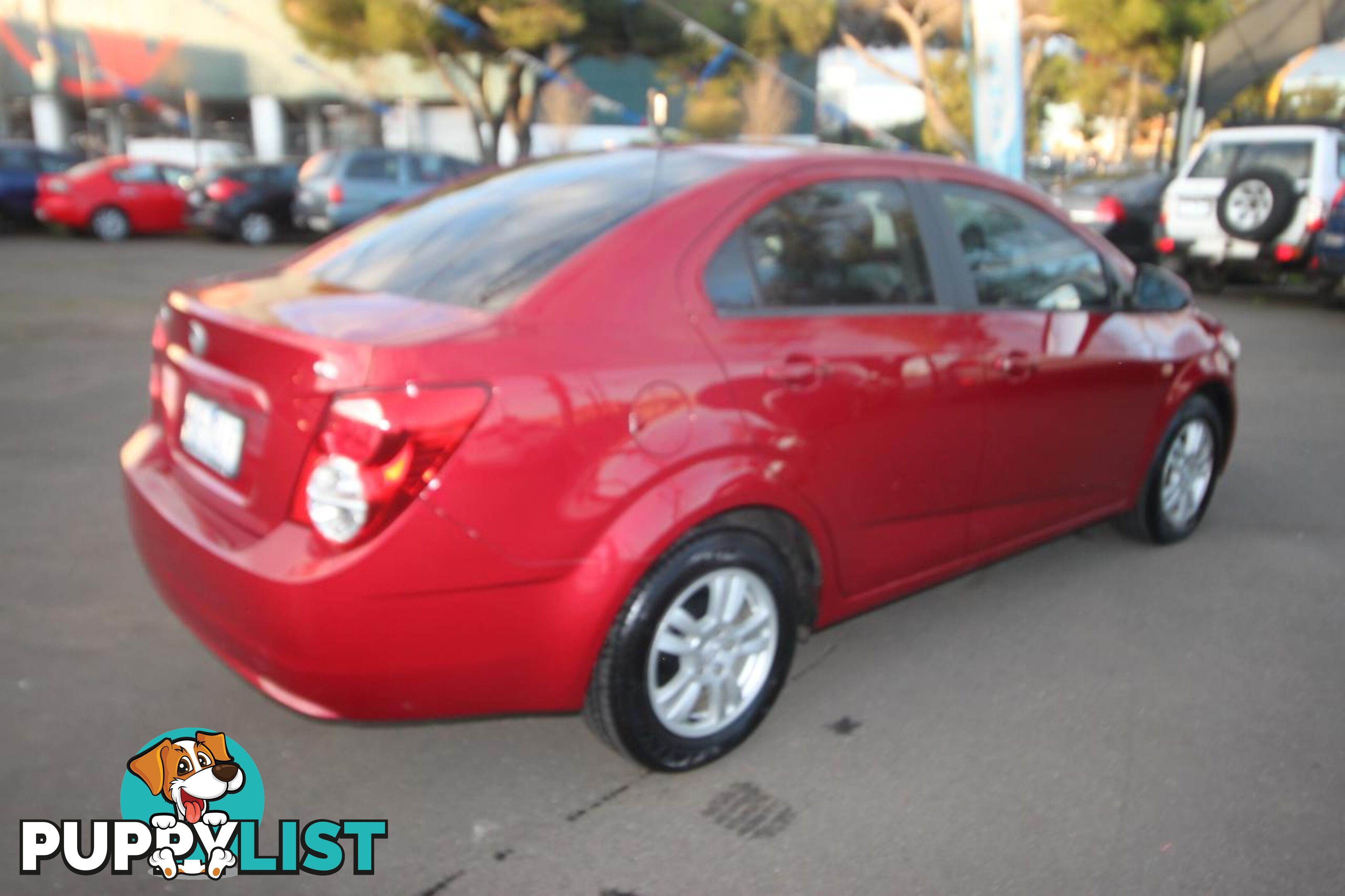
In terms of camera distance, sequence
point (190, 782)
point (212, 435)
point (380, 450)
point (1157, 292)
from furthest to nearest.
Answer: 1. point (1157, 292)
2. point (190, 782)
3. point (212, 435)
4. point (380, 450)

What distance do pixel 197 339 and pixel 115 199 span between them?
55.8 feet

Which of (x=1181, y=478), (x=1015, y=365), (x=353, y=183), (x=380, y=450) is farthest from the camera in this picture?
(x=353, y=183)

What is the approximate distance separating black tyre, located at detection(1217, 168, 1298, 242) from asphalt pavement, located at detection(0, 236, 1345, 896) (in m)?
7.91

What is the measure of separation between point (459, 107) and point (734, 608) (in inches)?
1467

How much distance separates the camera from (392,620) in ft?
7.71

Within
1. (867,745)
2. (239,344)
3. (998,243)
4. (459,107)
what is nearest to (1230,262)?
(998,243)

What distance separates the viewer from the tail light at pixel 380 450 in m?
2.27

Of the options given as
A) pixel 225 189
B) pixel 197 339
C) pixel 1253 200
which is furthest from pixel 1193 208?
pixel 225 189

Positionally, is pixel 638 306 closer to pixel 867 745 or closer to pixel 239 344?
pixel 239 344

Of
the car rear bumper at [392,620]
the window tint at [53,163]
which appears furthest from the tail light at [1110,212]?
the window tint at [53,163]

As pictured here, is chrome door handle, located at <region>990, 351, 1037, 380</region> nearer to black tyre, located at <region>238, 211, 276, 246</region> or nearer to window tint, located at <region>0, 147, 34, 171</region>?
black tyre, located at <region>238, 211, 276, 246</region>

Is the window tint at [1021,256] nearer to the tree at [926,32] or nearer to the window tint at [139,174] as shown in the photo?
the window tint at [139,174]

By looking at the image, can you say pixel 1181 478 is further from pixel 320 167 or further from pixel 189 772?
pixel 320 167

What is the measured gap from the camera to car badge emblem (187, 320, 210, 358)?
2734 millimetres
